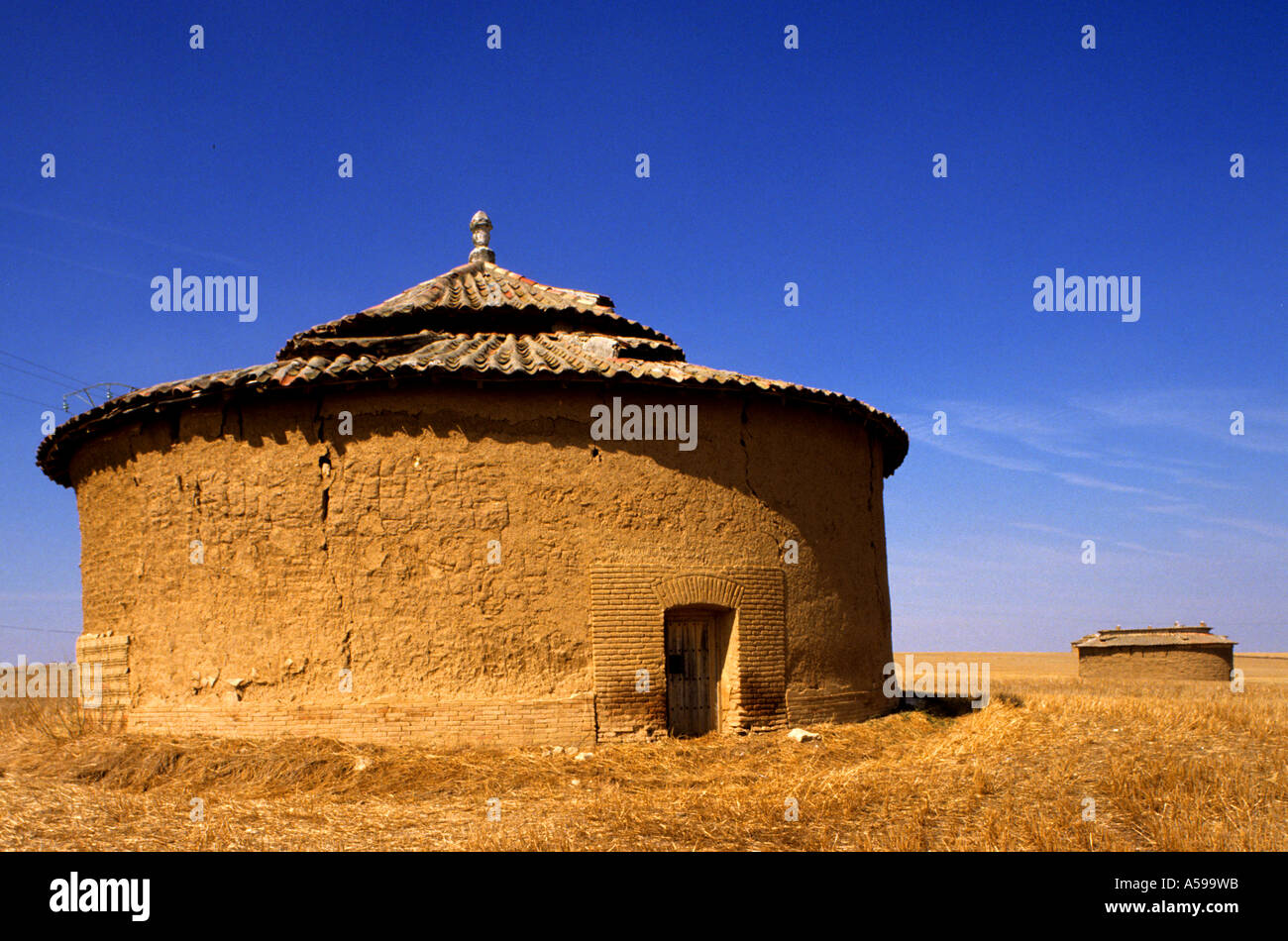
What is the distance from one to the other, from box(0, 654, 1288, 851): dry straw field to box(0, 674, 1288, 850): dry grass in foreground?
31mm

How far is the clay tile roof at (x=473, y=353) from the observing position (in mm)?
11023

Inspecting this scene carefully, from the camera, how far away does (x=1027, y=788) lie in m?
8.34

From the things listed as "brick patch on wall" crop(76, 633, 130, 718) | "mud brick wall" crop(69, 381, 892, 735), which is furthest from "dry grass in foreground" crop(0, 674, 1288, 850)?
"mud brick wall" crop(69, 381, 892, 735)

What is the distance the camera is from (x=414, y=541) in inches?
426

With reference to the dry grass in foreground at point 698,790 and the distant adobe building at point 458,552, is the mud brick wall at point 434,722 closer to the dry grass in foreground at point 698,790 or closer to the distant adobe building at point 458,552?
the distant adobe building at point 458,552

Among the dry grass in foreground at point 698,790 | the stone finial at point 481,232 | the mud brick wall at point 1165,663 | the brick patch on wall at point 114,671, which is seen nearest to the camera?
the dry grass in foreground at point 698,790

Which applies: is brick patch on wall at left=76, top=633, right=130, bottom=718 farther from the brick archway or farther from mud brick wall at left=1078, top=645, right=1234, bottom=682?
mud brick wall at left=1078, top=645, right=1234, bottom=682

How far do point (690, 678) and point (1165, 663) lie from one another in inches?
940

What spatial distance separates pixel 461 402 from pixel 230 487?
295 centimetres

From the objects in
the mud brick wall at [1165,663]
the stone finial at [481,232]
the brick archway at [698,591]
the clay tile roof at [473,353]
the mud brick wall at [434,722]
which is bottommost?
the mud brick wall at [1165,663]

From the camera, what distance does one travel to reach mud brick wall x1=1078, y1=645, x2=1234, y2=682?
2917 cm

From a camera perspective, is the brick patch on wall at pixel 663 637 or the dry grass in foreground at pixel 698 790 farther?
the brick patch on wall at pixel 663 637

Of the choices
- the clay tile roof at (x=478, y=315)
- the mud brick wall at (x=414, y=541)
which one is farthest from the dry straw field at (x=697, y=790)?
the clay tile roof at (x=478, y=315)
